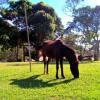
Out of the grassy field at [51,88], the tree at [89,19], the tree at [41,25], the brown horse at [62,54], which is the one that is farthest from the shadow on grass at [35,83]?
the tree at [89,19]

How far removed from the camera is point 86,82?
1576cm

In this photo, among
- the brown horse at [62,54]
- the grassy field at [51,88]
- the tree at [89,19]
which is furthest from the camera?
the tree at [89,19]

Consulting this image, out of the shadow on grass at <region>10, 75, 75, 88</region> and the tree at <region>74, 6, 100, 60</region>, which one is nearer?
the shadow on grass at <region>10, 75, 75, 88</region>

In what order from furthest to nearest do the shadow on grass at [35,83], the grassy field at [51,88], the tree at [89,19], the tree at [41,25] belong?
the tree at [89,19] < the tree at [41,25] < the shadow on grass at [35,83] < the grassy field at [51,88]

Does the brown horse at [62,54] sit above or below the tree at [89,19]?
below

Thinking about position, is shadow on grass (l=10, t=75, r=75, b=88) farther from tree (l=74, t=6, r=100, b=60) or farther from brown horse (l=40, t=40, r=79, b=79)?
tree (l=74, t=6, r=100, b=60)

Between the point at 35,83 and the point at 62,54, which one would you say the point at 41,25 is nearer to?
the point at 62,54

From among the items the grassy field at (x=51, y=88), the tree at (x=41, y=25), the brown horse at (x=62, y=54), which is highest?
the tree at (x=41, y=25)

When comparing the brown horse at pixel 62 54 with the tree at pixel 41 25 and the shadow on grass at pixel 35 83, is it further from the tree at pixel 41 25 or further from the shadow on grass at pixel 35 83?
the tree at pixel 41 25

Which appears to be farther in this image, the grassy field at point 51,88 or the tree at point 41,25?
the tree at point 41,25

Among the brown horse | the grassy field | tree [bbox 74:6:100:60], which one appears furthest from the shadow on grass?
tree [bbox 74:6:100:60]

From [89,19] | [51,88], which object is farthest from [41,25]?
[51,88]

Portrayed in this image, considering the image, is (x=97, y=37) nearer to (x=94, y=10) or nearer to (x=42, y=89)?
(x=94, y=10)

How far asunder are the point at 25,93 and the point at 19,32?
42.7m
